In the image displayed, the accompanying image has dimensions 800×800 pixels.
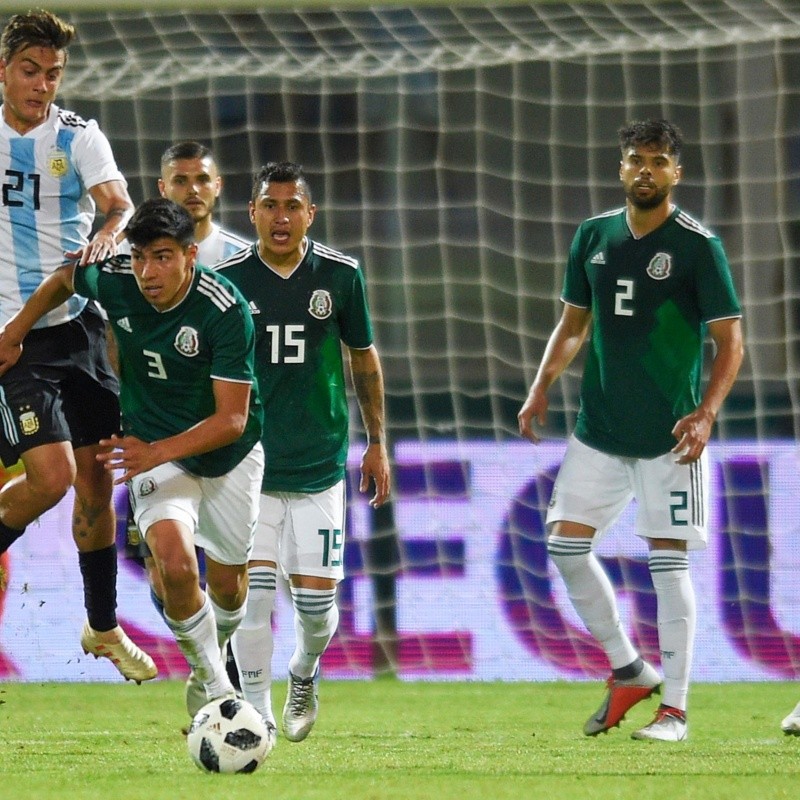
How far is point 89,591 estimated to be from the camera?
623 centimetres

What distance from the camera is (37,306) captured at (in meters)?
5.58

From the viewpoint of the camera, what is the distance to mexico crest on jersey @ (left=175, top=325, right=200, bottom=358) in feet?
17.2

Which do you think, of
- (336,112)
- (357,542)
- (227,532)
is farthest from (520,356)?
(227,532)

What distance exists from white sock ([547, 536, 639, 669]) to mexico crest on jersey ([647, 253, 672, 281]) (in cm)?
96

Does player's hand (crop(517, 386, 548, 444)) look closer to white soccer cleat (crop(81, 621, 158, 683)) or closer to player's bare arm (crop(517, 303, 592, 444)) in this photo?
player's bare arm (crop(517, 303, 592, 444))

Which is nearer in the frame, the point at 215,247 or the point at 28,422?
the point at 28,422

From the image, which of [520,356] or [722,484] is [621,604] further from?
[520,356]

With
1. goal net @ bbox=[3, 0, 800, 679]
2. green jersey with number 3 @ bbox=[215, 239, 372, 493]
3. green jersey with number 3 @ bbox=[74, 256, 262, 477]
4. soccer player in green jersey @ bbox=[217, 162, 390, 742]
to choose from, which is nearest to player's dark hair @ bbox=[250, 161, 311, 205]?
soccer player in green jersey @ bbox=[217, 162, 390, 742]

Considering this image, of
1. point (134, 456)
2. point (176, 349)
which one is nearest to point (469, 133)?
point (176, 349)

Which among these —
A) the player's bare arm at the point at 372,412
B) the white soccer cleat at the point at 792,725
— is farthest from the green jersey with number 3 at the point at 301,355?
the white soccer cleat at the point at 792,725

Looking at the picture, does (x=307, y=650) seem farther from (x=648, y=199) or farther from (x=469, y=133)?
(x=469, y=133)

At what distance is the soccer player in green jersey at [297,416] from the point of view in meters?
5.89

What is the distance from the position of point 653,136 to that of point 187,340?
1.79 metres

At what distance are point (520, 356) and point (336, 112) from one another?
3888mm
